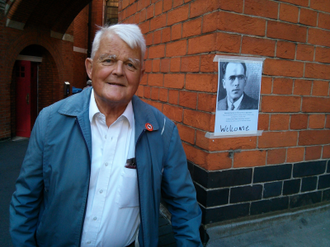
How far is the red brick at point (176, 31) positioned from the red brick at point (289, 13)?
892 millimetres

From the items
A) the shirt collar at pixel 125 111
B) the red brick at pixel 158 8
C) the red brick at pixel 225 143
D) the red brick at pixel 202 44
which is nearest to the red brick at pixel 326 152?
the red brick at pixel 225 143

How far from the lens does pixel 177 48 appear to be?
8.04 ft

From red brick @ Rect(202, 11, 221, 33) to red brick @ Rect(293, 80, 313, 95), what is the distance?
3.07ft

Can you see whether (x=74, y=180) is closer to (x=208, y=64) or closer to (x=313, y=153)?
(x=208, y=64)

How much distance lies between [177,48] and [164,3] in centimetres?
61

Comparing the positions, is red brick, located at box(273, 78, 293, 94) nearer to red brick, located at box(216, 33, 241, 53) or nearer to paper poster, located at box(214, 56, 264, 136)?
paper poster, located at box(214, 56, 264, 136)

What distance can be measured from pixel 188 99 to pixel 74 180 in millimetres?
1270

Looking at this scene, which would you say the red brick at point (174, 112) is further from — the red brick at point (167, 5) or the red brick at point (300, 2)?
the red brick at point (300, 2)

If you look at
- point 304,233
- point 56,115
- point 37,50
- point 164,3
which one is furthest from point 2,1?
point 304,233

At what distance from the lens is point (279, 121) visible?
2.20 m

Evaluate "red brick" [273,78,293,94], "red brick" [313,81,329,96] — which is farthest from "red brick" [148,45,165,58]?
"red brick" [313,81,329,96]

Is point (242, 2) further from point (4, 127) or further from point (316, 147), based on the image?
point (4, 127)

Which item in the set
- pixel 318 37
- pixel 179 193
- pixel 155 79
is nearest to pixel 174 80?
pixel 155 79

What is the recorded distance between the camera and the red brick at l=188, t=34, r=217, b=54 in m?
1.93
